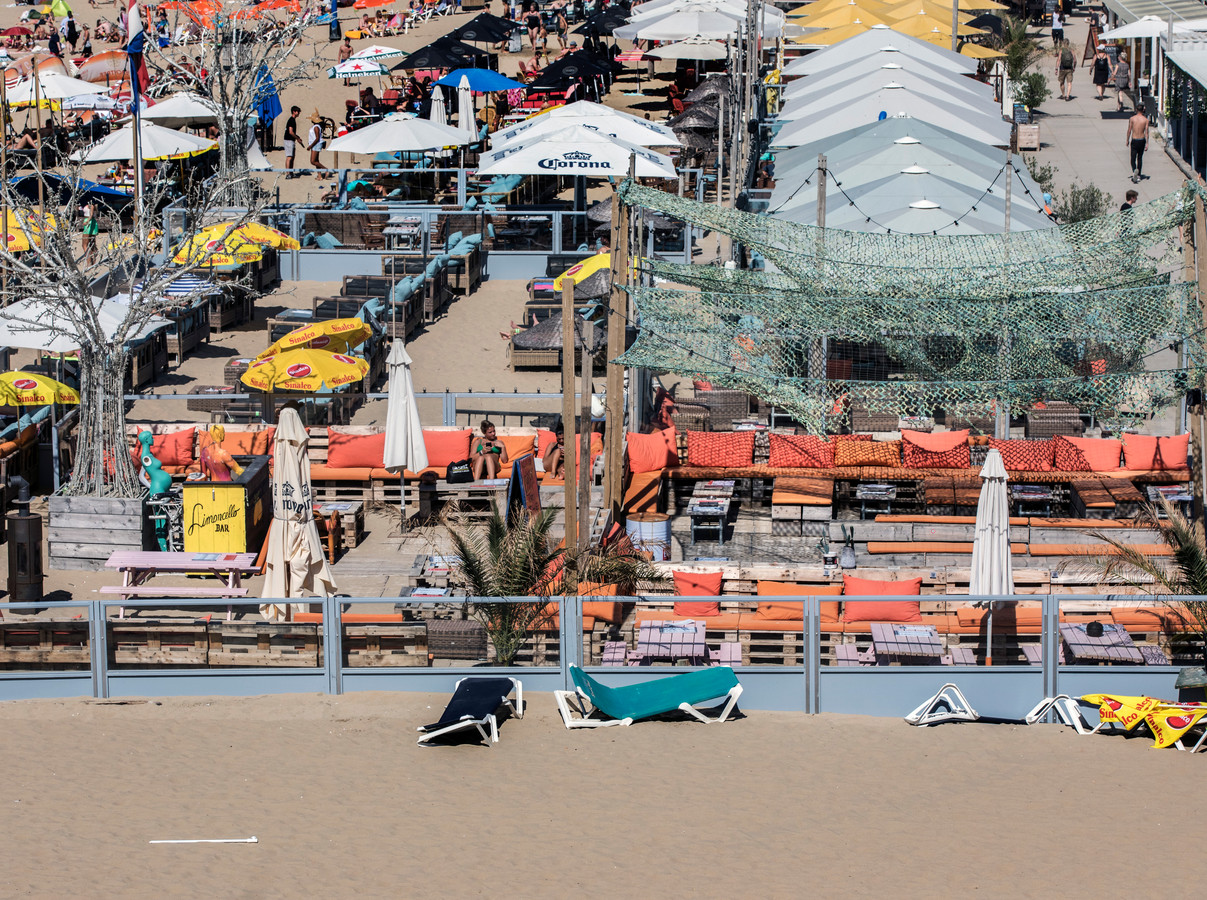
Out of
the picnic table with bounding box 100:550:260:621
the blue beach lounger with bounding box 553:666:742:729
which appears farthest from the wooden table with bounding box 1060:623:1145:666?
the picnic table with bounding box 100:550:260:621

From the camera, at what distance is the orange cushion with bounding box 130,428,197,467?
54.8 ft

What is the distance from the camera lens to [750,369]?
14.8 metres

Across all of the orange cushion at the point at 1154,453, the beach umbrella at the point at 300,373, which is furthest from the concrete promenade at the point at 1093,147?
the beach umbrella at the point at 300,373

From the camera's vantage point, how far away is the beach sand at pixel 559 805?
9.09m

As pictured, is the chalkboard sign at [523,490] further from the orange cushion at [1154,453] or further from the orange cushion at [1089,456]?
the orange cushion at [1154,453]

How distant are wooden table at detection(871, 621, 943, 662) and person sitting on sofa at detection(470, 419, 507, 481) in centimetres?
556

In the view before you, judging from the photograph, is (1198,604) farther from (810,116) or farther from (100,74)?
(100,74)

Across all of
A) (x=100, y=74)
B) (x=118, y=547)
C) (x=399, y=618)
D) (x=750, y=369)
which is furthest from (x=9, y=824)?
(x=100, y=74)

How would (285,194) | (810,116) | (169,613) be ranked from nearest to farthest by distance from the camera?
(169,613), (810,116), (285,194)

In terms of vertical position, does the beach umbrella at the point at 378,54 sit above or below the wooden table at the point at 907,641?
above

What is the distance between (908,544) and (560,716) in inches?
194

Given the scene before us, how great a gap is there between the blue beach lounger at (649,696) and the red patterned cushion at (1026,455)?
224 inches

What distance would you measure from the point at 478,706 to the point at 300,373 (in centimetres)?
717

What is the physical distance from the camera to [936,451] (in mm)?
16219
